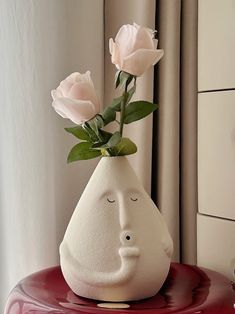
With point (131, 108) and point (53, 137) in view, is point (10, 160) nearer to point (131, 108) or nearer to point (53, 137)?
point (53, 137)

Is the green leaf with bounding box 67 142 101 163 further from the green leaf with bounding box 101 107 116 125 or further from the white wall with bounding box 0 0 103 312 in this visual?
the white wall with bounding box 0 0 103 312

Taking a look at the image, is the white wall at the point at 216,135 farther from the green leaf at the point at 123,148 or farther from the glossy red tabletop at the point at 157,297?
the green leaf at the point at 123,148

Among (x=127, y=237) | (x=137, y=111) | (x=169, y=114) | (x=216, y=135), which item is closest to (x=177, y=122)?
(x=169, y=114)

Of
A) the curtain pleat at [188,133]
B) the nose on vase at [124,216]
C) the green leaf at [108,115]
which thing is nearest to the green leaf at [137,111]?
the green leaf at [108,115]

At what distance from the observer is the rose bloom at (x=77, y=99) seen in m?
0.69

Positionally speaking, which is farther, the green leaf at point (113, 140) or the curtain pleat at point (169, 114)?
the curtain pleat at point (169, 114)

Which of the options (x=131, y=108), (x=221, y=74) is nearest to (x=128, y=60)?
(x=131, y=108)

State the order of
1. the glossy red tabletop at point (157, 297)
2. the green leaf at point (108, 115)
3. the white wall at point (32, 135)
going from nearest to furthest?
the glossy red tabletop at point (157, 297) → the green leaf at point (108, 115) → the white wall at point (32, 135)

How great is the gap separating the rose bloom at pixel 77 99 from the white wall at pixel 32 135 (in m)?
0.18

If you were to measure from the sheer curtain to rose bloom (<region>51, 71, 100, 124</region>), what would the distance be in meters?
0.18

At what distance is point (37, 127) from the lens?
89 centimetres

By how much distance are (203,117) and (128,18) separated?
26 cm

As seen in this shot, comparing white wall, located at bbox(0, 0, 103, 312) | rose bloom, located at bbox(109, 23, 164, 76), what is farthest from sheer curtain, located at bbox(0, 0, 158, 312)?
rose bloom, located at bbox(109, 23, 164, 76)

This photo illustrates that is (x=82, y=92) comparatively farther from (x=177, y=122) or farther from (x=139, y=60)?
(x=177, y=122)
